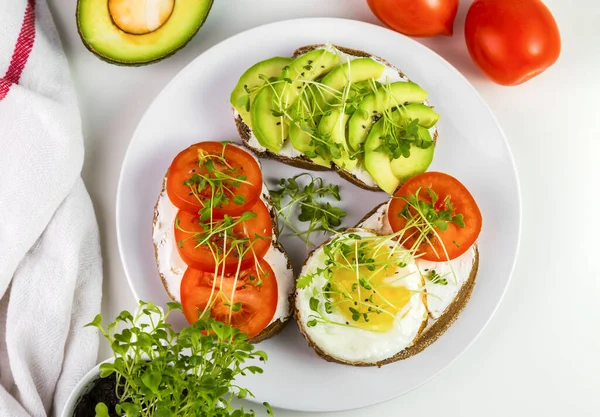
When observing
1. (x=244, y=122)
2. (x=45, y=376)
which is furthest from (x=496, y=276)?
(x=45, y=376)

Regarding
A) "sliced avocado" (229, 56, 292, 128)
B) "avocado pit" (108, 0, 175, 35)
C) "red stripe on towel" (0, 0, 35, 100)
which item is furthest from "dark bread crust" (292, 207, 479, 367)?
"red stripe on towel" (0, 0, 35, 100)

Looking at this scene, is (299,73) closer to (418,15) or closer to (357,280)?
(418,15)

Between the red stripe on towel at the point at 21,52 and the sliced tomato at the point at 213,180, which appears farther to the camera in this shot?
the red stripe on towel at the point at 21,52

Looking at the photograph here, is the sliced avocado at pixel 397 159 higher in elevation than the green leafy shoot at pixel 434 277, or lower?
higher

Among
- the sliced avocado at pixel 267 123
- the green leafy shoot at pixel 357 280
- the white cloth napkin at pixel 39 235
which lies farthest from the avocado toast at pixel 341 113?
the white cloth napkin at pixel 39 235

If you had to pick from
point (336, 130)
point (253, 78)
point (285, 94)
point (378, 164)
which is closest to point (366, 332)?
point (378, 164)

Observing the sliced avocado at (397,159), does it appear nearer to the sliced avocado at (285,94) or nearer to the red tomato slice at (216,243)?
the sliced avocado at (285,94)
